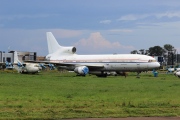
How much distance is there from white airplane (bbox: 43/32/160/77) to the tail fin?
224 centimetres

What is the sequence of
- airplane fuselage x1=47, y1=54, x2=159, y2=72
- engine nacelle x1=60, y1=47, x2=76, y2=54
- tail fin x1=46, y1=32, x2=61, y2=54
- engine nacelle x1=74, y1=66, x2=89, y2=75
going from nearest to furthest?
airplane fuselage x1=47, y1=54, x2=159, y2=72
engine nacelle x1=74, y1=66, x2=89, y2=75
engine nacelle x1=60, y1=47, x2=76, y2=54
tail fin x1=46, y1=32, x2=61, y2=54

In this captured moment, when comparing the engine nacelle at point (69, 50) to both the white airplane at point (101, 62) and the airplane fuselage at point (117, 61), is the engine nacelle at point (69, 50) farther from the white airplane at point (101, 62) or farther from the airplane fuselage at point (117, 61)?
the airplane fuselage at point (117, 61)

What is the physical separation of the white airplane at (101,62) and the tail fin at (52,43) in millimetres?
2235

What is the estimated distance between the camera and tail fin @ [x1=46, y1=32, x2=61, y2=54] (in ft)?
229

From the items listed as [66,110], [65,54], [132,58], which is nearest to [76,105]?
[66,110]

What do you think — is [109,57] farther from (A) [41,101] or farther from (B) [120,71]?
(A) [41,101]

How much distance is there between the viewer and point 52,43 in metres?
71.2

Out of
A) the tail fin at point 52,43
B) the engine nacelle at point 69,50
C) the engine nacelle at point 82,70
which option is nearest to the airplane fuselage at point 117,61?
the engine nacelle at point 69,50

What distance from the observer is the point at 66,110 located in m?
14.0

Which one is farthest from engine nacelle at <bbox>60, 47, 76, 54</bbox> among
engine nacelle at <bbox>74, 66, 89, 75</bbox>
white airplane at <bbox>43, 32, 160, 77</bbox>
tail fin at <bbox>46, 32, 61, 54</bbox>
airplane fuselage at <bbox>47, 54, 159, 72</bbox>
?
engine nacelle at <bbox>74, 66, 89, 75</bbox>

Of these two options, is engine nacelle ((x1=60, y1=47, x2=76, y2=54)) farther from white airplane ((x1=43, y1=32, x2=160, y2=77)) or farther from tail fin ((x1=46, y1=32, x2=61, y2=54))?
tail fin ((x1=46, y1=32, x2=61, y2=54))

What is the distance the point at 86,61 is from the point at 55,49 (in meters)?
10.5

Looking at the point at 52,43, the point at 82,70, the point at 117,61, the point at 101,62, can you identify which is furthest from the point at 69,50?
the point at 117,61

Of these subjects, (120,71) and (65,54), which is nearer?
(120,71)
